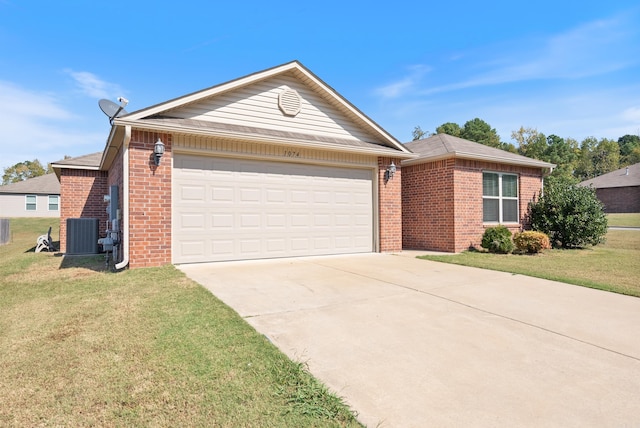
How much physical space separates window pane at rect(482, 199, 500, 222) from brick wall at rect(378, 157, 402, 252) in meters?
3.37

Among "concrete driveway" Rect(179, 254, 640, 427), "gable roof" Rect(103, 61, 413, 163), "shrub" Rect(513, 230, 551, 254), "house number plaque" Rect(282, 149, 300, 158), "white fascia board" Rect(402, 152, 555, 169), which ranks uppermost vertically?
"gable roof" Rect(103, 61, 413, 163)

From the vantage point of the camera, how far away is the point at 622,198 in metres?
37.4

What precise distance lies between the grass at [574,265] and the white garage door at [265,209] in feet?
8.39

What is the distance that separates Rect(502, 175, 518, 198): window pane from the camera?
40.9 ft

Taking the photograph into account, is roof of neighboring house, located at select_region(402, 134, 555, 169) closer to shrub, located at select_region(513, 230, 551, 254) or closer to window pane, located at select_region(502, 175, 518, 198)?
window pane, located at select_region(502, 175, 518, 198)

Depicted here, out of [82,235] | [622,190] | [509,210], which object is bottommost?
[82,235]

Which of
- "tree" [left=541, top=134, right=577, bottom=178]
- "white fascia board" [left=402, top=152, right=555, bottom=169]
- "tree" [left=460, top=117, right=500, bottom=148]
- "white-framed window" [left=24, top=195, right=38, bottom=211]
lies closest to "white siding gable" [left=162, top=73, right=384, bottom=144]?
"white fascia board" [left=402, top=152, right=555, bottom=169]

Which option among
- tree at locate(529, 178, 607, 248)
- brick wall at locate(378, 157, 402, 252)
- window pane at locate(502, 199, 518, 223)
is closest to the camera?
brick wall at locate(378, 157, 402, 252)

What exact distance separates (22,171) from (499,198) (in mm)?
66347

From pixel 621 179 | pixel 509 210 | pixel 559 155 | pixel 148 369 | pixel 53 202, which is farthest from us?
pixel 559 155

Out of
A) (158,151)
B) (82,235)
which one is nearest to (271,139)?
(158,151)

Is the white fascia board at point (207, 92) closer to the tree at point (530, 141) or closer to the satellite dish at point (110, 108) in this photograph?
the satellite dish at point (110, 108)

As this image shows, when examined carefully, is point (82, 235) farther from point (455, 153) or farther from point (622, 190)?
point (622, 190)

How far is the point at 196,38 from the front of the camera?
1180 centimetres
